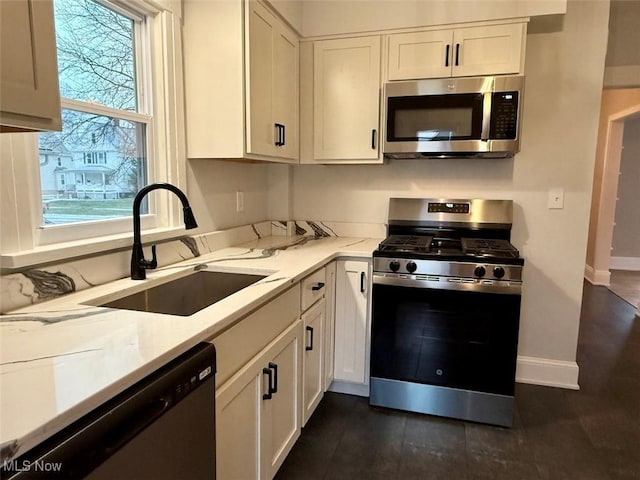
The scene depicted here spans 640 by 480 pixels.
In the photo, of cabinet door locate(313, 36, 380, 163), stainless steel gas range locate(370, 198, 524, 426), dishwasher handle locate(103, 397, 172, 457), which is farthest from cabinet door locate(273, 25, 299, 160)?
dishwasher handle locate(103, 397, 172, 457)

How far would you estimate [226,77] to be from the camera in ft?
6.57

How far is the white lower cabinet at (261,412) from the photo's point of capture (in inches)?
50.7

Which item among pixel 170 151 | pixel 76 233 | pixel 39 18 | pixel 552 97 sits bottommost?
pixel 76 233

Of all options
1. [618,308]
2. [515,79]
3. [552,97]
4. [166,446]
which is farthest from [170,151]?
[618,308]

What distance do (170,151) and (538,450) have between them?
2.25 metres

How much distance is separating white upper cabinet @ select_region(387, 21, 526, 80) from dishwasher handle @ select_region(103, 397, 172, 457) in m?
2.19

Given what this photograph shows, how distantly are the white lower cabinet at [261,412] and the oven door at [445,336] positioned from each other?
61 centimetres

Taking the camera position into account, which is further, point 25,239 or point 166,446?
point 25,239

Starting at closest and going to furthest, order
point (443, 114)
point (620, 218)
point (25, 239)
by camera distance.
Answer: point (25, 239) → point (443, 114) → point (620, 218)

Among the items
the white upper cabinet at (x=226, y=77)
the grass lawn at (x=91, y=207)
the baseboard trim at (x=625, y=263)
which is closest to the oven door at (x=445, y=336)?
the white upper cabinet at (x=226, y=77)

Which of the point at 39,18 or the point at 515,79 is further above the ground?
the point at 515,79

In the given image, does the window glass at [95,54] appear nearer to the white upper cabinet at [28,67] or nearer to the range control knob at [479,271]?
the white upper cabinet at [28,67]

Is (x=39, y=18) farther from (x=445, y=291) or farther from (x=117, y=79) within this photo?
(x=445, y=291)

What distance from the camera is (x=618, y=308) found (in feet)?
14.2
